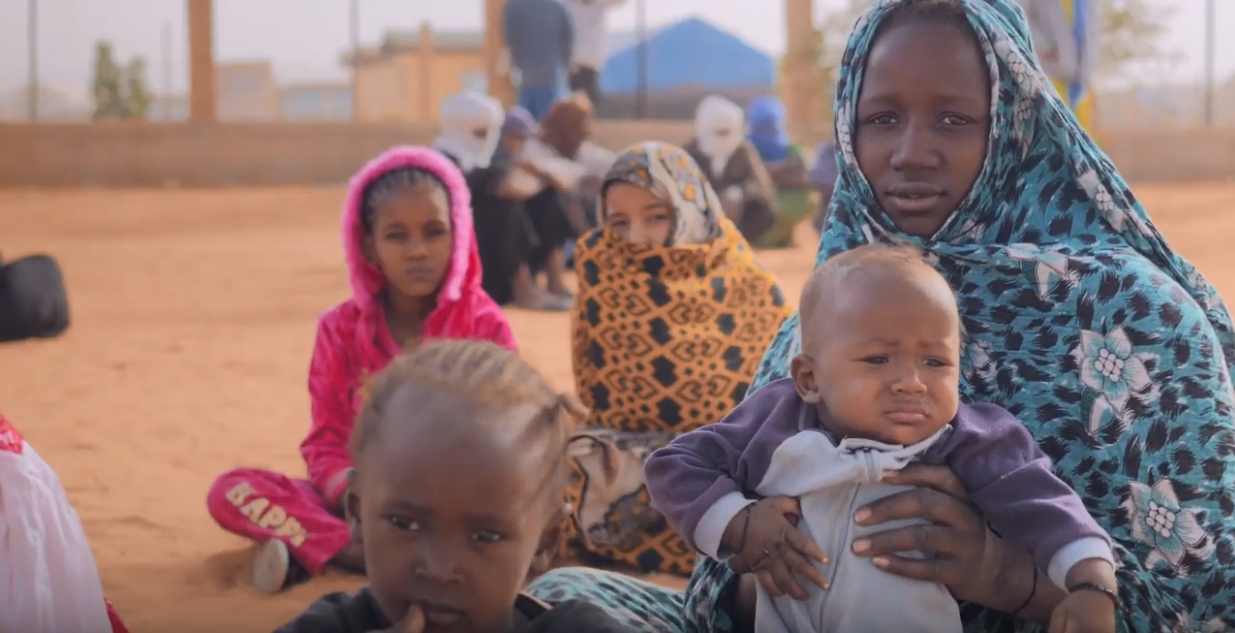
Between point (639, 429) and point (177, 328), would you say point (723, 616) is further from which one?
point (177, 328)

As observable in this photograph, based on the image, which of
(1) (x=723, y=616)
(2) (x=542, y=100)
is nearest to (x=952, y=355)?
(1) (x=723, y=616)

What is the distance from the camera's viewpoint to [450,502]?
2.45m

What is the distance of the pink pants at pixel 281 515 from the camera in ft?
16.8

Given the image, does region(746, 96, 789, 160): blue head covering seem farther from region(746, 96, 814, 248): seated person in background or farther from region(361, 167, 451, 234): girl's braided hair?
region(361, 167, 451, 234): girl's braided hair

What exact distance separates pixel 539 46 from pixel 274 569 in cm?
1241

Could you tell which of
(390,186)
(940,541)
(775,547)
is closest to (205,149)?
(390,186)

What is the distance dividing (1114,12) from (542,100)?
14928mm

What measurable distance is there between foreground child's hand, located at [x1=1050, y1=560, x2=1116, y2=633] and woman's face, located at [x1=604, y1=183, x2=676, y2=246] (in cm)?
339

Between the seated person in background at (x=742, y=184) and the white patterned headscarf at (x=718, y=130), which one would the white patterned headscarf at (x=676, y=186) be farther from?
the white patterned headscarf at (x=718, y=130)

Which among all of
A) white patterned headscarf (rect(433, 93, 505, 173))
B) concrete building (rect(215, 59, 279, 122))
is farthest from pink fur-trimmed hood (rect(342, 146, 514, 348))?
concrete building (rect(215, 59, 279, 122))

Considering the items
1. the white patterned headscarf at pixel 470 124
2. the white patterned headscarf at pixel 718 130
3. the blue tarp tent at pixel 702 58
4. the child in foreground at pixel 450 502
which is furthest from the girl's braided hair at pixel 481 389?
the blue tarp tent at pixel 702 58

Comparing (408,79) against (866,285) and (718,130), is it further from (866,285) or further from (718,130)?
(866,285)

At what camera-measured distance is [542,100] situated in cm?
1695

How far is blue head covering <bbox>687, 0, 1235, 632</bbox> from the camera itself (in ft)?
9.08
